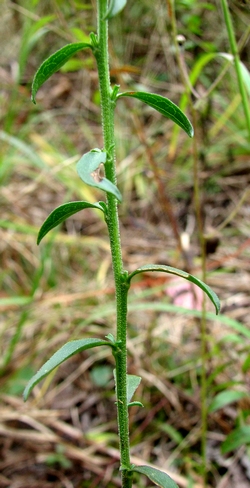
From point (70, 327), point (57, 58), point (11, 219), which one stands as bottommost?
point (70, 327)

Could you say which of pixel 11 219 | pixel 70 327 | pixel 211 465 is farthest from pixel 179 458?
pixel 11 219

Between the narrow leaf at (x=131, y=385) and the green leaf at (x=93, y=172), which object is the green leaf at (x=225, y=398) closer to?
the narrow leaf at (x=131, y=385)

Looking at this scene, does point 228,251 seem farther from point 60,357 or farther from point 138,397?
point 60,357

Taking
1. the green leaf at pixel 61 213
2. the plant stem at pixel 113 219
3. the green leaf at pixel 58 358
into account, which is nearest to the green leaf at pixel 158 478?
the plant stem at pixel 113 219

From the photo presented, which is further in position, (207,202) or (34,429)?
(207,202)

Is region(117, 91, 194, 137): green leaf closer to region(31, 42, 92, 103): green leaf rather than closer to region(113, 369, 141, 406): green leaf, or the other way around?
region(31, 42, 92, 103): green leaf

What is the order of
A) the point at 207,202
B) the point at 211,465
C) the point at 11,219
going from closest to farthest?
the point at 211,465 → the point at 11,219 → the point at 207,202
